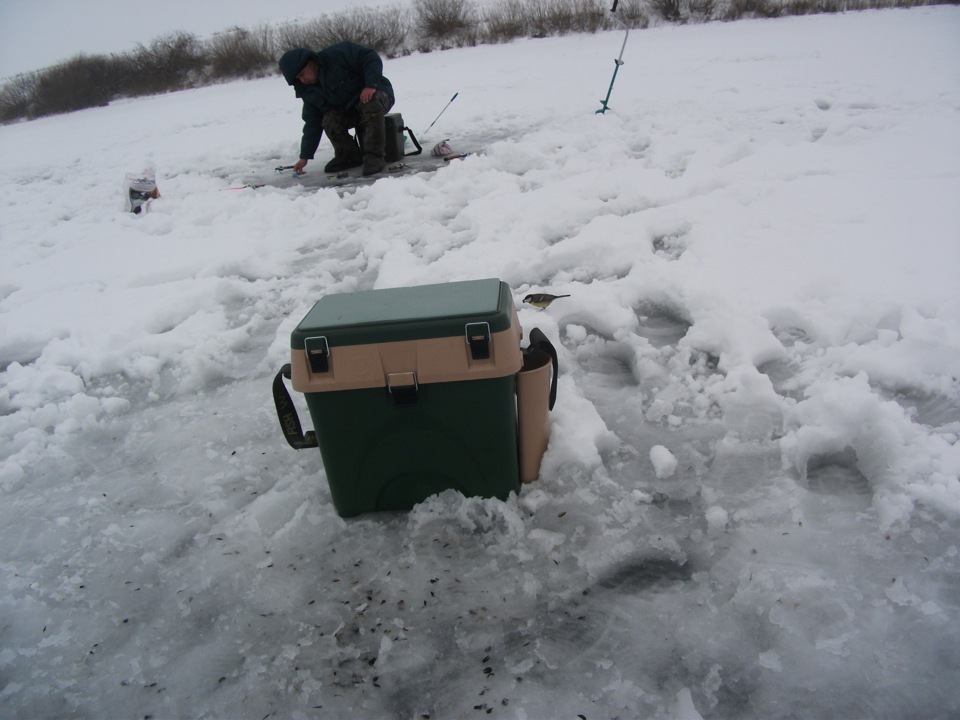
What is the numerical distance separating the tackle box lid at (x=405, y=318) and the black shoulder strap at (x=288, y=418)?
0.99ft

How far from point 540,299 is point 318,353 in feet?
5.06

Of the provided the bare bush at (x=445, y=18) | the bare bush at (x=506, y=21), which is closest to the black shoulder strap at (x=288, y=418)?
the bare bush at (x=506, y=21)

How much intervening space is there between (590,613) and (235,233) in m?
4.04

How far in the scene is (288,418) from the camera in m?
2.00

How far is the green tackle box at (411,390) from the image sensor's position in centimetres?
165

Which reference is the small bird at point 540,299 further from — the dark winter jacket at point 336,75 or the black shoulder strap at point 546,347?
the dark winter jacket at point 336,75

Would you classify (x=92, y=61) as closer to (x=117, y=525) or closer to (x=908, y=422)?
(x=117, y=525)

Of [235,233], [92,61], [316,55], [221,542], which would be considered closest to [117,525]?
[221,542]

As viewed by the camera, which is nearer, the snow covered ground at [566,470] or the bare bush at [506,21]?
the snow covered ground at [566,470]

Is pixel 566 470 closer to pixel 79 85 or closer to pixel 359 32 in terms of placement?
pixel 359 32

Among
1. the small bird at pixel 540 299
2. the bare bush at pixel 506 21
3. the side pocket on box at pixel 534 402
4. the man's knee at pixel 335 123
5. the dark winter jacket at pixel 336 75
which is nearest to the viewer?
the side pocket on box at pixel 534 402

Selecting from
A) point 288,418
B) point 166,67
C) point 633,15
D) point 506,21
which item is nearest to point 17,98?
point 166,67

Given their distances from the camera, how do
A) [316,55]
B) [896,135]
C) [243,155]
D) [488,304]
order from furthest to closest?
[243,155] < [316,55] < [896,135] < [488,304]

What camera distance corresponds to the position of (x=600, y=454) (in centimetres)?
213
